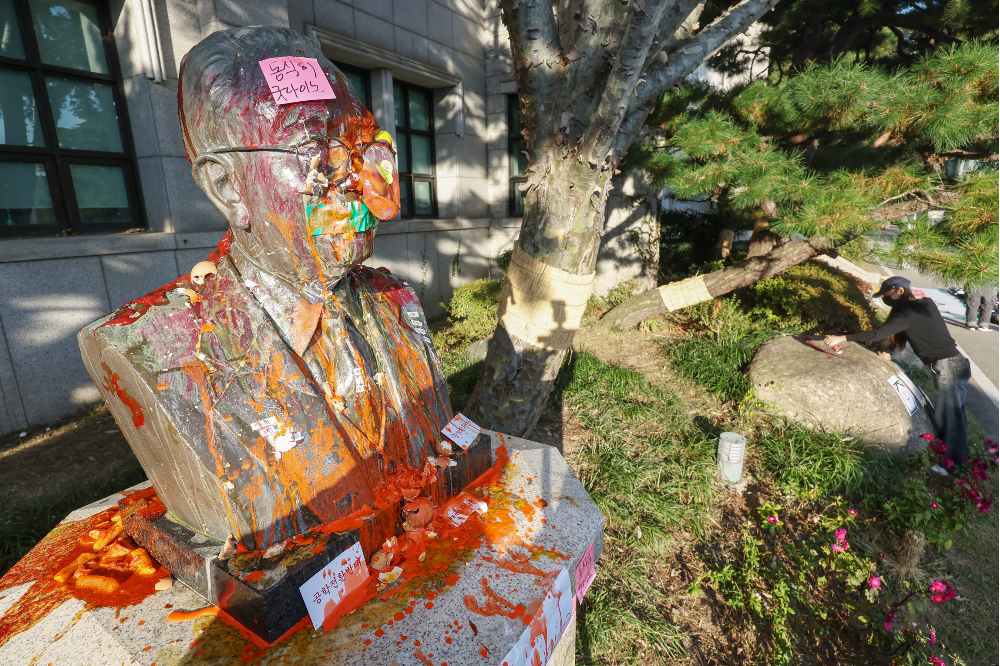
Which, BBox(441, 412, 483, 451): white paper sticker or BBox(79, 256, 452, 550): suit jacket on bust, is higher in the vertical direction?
BBox(79, 256, 452, 550): suit jacket on bust

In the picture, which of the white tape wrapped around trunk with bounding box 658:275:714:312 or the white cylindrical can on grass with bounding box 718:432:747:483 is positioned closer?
the white cylindrical can on grass with bounding box 718:432:747:483

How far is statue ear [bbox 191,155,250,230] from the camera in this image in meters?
1.31

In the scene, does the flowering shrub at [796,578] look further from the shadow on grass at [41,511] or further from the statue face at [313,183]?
the shadow on grass at [41,511]

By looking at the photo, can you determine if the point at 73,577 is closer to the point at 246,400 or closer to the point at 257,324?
the point at 246,400

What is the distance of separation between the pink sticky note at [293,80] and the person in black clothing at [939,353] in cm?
484

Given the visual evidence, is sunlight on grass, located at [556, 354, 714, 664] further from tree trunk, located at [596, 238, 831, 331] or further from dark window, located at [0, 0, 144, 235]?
dark window, located at [0, 0, 144, 235]

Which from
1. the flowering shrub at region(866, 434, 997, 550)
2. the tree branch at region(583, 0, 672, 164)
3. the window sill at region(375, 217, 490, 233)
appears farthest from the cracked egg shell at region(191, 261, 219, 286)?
the window sill at region(375, 217, 490, 233)

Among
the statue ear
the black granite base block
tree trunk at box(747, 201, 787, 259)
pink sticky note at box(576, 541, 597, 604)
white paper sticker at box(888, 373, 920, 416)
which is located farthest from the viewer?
tree trunk at box(747, 201, 787, 259)

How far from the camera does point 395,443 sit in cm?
170

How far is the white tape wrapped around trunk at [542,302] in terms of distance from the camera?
2.76 meters

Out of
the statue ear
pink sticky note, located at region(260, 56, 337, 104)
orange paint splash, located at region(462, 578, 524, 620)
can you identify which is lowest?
orange paint splash, located at region(462, 578, 524, 620)

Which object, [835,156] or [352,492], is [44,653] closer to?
[352,492]

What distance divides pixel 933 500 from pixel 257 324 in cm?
415

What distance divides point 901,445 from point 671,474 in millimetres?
2141
